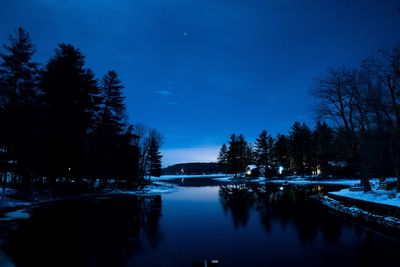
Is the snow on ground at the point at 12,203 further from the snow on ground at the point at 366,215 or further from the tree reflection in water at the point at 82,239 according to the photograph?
the snow on ground at the point at 366,215

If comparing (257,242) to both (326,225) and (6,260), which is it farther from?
(6,260)

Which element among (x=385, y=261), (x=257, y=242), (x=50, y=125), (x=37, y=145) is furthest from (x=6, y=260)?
(x=50, y=125)

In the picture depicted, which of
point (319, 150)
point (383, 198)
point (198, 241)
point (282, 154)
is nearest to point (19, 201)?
point (198, 241)

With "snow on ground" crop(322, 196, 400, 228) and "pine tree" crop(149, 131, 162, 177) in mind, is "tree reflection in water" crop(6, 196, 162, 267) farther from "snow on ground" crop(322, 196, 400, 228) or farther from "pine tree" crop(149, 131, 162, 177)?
"pine tree" crop(149, 131, 162, 177)

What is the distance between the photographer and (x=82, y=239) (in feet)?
36.7

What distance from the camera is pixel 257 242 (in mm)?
10500

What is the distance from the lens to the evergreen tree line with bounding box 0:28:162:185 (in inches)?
890

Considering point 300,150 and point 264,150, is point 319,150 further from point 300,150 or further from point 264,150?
point 264,150

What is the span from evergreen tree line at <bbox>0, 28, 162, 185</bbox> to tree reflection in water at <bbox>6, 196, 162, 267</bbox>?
7.96 metres

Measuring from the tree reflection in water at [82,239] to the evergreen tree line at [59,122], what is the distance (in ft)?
26.1

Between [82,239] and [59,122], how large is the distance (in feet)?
79.0

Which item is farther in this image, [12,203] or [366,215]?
[12,203]

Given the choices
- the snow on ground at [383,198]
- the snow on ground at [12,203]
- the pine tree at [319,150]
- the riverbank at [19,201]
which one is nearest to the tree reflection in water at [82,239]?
the riverbank at [19,201]

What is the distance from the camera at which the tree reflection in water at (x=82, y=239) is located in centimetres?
845
